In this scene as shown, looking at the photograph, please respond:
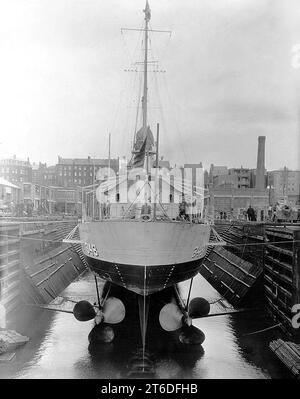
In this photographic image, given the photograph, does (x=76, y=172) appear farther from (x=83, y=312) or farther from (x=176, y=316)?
(x=176, y=316)

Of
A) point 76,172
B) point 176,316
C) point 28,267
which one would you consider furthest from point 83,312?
point 76,172

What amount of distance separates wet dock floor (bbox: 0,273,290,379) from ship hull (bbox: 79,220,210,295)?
2.21 metres

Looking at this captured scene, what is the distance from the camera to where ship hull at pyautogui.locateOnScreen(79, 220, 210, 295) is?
13500 mm

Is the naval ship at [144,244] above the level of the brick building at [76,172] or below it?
below

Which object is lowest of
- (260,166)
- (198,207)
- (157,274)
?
(157,274)

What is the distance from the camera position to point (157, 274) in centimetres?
1395

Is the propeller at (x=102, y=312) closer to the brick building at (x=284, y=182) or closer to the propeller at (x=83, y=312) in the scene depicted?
the propeller at (x=83, y=312)

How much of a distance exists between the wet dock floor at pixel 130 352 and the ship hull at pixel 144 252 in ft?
7.26

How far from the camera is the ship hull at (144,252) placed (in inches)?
531

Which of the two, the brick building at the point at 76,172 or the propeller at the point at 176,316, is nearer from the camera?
the propeller at the point at 176,316

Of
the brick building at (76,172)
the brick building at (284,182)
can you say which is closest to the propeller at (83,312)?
the brick building at (284,182)

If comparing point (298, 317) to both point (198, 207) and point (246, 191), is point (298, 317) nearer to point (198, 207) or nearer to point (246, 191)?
point (198, 207)
